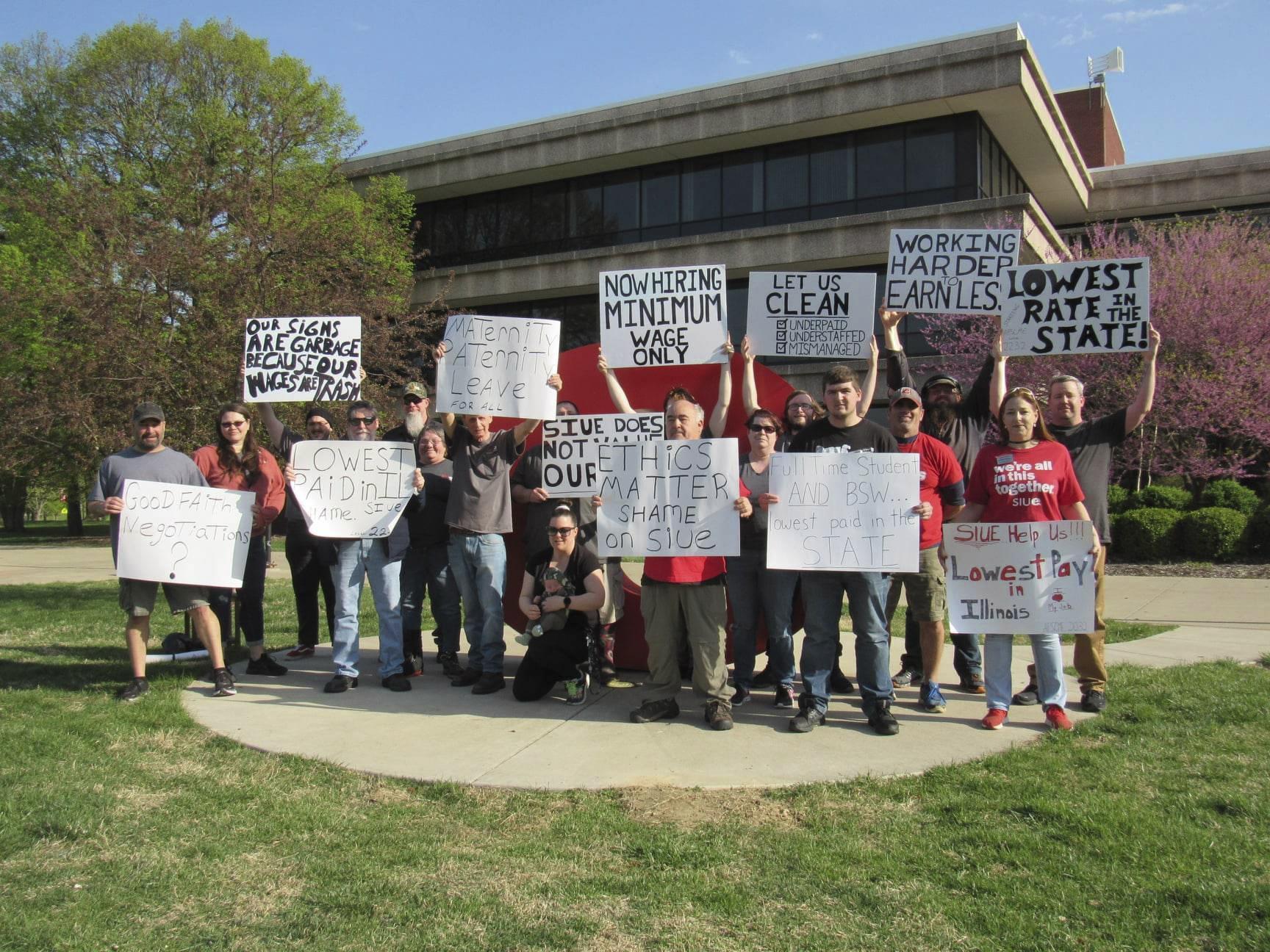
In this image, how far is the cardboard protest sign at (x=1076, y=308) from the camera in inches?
258

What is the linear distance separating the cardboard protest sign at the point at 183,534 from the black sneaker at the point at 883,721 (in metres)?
4.16

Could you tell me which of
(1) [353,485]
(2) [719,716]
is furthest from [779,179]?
(2) [719,716]

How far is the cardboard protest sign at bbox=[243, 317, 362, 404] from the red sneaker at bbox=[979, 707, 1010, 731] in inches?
187

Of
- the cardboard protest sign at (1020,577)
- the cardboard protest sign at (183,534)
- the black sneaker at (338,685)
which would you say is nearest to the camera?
the cardboard protest sign at (1020,577)

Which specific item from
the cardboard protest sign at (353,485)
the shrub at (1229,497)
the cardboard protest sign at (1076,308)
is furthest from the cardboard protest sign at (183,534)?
the shrub at (1229,497)

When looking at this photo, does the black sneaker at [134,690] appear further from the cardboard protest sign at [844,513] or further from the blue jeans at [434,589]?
the cardboard protest sign at [844,513]

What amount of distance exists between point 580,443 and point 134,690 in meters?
3.29

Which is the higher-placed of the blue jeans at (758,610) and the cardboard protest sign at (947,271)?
the cardboard protest sign at (947,271)

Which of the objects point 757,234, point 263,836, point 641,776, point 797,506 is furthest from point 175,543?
point 757,234

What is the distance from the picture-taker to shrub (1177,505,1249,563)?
51.6ft

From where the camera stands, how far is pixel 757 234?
83.0 feet

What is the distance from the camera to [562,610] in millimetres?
6320

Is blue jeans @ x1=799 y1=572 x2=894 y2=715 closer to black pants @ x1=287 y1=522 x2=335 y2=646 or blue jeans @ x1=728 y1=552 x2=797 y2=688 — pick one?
blue jeans @ x1=728 y1=552 x2=797 y2=688

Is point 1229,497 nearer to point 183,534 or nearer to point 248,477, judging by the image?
point 248,477
